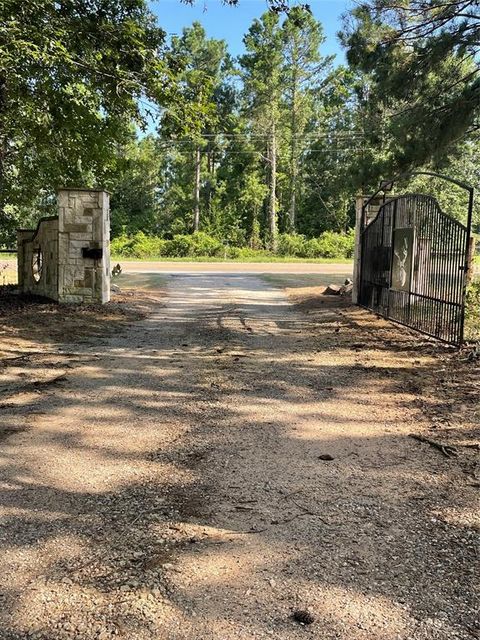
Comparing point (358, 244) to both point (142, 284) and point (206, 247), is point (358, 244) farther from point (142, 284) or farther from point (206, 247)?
point (206, 247)

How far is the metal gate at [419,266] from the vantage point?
7.92m

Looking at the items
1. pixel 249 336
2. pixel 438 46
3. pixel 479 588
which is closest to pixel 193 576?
pixel 479 588

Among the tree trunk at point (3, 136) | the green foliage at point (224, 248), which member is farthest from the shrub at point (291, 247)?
the tree trunk at point (3, 136)

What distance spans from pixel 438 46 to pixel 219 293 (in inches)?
318

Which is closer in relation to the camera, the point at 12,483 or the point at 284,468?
the point at 12,483

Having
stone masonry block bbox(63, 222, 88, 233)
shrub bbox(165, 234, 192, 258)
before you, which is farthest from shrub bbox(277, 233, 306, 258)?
stone masonry block bbox(63, 222, 88, 233)

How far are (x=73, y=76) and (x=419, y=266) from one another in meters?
6.11

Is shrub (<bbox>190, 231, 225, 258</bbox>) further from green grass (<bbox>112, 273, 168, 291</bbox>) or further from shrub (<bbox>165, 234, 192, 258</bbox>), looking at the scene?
green grass (<bbox>112, 273, 168, 291</bbox>)

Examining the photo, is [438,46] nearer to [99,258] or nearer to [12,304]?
[99,258]

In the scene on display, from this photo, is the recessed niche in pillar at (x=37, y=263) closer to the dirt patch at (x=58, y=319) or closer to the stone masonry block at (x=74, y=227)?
the dirt patch at (x=58, y=319)

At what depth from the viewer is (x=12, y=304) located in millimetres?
11883

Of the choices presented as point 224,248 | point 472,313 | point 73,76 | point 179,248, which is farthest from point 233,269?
point 472,313

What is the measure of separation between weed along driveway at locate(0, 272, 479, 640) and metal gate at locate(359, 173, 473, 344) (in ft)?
4.19

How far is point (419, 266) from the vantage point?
9.14 metres
